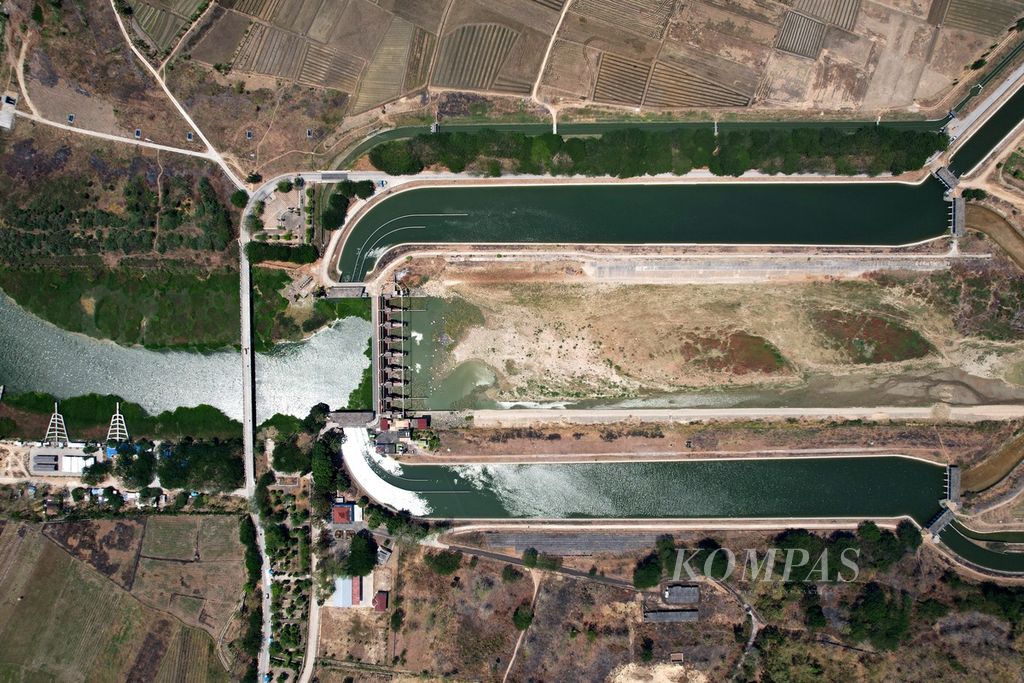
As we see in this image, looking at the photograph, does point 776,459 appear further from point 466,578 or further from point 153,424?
point 153,424

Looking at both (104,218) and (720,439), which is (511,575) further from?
(104,218)

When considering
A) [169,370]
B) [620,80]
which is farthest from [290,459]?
[620,80]

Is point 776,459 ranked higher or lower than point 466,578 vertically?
higher

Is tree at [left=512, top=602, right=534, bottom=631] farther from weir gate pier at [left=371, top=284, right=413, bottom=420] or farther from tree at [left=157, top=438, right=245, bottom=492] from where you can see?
tree at [left=157, top=438, right=245, bottom=492]

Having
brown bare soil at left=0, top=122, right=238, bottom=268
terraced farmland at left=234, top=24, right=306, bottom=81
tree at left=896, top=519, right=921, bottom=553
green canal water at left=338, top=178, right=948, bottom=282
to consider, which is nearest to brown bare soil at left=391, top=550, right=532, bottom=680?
green canal water at left=338, top=178, right=948, bottom=282

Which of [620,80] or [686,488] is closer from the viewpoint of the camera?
[686,488]

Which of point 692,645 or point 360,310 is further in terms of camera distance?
point 360,310

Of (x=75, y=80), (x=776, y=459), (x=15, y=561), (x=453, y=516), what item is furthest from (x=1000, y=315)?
(x=15, y=561)
